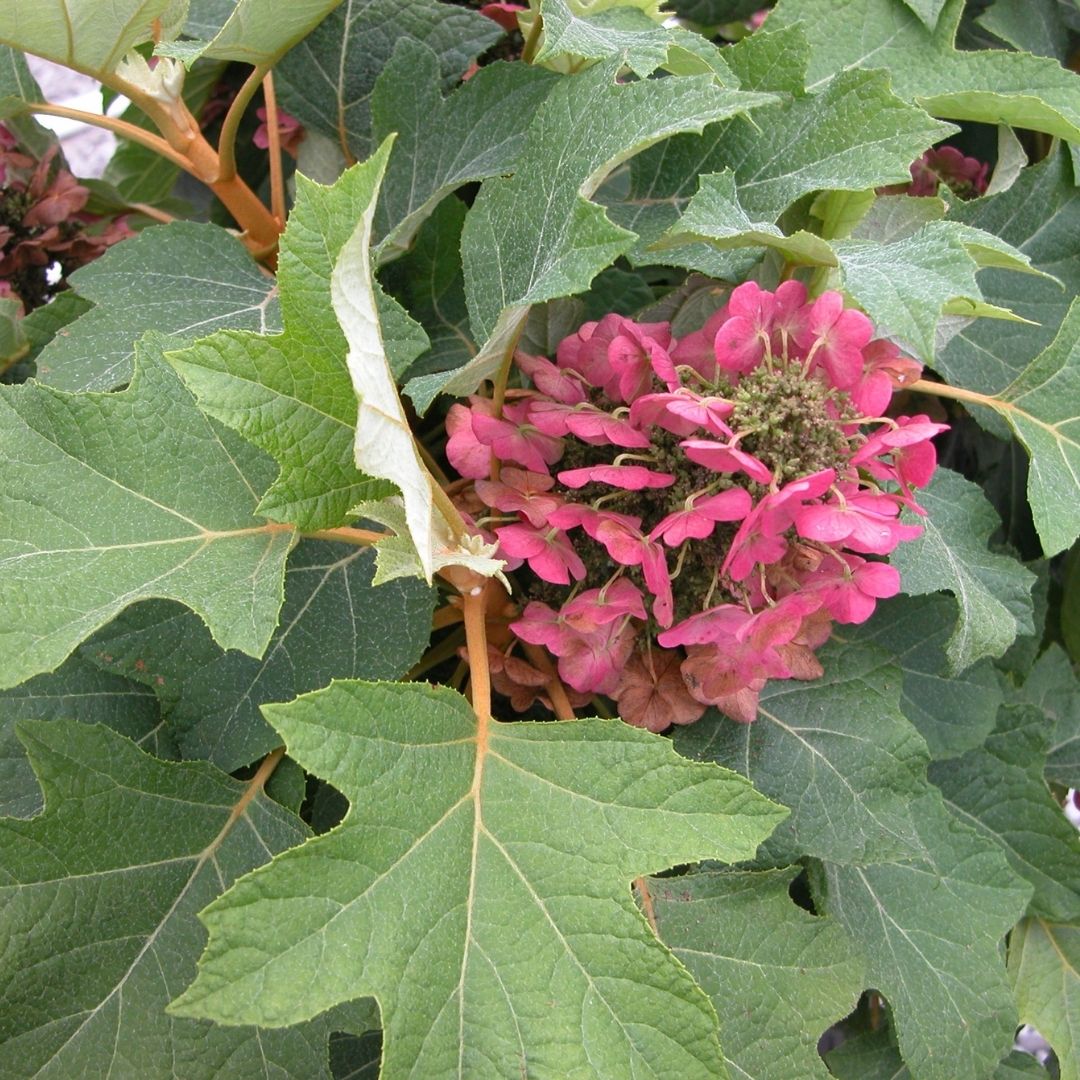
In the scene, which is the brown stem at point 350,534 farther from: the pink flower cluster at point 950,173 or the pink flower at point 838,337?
the pink flower cluster at point 950,173

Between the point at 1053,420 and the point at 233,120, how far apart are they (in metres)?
0.50

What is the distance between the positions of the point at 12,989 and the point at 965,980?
0.54 m

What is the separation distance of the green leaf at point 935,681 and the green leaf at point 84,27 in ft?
1.80

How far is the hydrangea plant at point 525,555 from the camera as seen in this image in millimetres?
449

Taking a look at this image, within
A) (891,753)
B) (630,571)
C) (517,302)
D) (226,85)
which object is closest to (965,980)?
(891,753)

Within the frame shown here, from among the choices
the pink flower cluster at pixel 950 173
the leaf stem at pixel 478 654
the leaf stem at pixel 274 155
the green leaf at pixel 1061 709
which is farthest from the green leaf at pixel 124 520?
the green leaf at pixel 1061 709

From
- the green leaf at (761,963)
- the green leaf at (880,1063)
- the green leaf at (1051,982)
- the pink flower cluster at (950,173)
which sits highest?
the pink flower cluster at (950,173)

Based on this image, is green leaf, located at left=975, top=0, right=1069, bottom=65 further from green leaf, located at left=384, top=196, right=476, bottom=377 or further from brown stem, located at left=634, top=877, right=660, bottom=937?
brown stem, located at left=634, top=877, right=660, bottom=937

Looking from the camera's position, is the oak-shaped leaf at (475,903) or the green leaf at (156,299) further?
the green leaf at (156,299)

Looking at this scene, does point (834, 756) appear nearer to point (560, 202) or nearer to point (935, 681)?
point (935, 681)

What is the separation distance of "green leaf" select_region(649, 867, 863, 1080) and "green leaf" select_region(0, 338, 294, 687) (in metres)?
0.29

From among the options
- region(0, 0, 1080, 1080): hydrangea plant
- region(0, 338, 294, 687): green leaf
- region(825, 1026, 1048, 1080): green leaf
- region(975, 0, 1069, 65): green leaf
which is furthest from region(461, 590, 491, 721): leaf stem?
region(975, 0, 1069, 65): green leaf

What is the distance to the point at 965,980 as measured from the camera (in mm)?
661

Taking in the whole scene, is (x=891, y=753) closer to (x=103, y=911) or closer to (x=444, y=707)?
(x=444, y=707)
